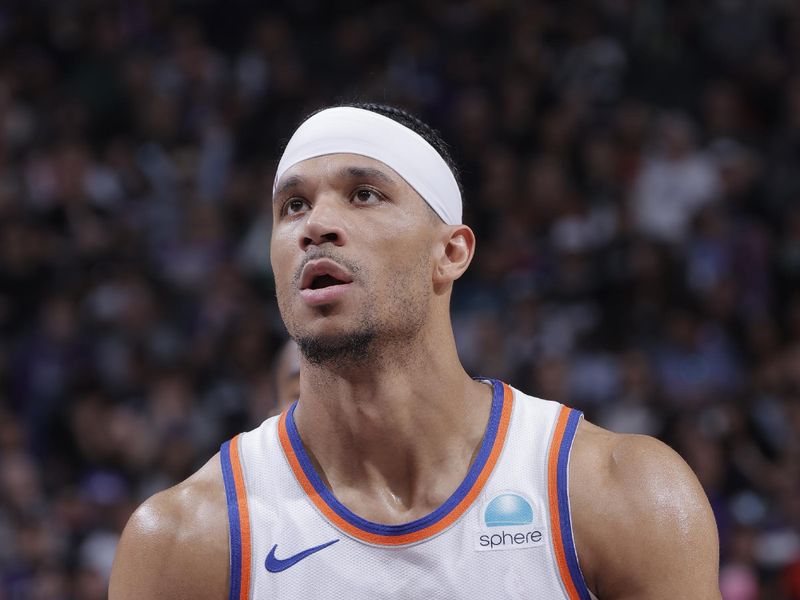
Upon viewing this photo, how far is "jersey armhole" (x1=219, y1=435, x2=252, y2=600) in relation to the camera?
3113mm

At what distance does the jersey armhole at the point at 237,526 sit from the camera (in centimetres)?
311

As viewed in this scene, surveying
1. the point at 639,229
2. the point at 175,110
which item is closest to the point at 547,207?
the point at 639,229

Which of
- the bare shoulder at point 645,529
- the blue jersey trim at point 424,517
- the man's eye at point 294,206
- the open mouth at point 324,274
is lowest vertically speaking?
the bare shoulder at point 645,529

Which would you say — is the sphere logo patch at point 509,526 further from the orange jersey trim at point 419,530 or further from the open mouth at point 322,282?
the open mouth at point 322,282

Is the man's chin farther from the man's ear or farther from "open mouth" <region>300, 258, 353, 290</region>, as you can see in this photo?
the man's ear

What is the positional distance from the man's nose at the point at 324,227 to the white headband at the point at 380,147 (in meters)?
0.20

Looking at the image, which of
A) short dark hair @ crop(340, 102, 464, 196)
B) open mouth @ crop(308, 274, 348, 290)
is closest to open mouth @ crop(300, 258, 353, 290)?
open mouth @ crop(308, 274, 348, 290)

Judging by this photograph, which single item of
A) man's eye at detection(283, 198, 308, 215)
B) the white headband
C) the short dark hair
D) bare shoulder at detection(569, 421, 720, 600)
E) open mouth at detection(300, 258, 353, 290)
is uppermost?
the short dark hair

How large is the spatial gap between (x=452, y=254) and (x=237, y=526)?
973mm

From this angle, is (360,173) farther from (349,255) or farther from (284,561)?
(284,561)

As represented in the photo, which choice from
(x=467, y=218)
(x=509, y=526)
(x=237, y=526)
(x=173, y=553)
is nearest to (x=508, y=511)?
(x=509, y=526)

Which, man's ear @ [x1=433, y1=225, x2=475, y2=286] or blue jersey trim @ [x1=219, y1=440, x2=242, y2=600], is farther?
man's ear @ [x1=433, y1=225, x2=475, y2=286]

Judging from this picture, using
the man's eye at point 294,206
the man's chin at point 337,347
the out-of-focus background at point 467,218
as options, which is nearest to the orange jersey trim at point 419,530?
the man's chin at point 337,347

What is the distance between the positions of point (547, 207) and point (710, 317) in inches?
64.4
